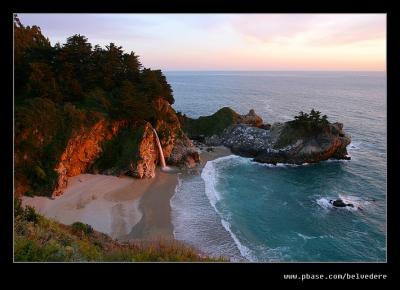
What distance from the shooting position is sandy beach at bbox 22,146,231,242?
20.5 meters

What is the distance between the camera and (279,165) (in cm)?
3634

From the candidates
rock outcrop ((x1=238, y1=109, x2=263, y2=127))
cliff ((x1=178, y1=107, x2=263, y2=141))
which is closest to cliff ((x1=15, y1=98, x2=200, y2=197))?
cliff ((x1=178, y1=107, x2=263, y2=141))

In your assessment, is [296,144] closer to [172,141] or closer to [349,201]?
[349,201]

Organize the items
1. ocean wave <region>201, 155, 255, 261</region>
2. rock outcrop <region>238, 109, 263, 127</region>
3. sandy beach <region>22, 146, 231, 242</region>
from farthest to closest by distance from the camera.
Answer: rock outcrop <region>238, 109, 263, 127</region>, sandy beach <region>22, 146, 231, 242</region>, ocean wave <region>201, 155, 255, 261</region>

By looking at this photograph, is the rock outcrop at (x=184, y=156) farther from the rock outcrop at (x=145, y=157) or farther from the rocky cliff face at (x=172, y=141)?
the rock outcrop at (x=145, y=157)

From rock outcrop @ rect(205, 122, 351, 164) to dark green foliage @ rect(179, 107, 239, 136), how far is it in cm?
733

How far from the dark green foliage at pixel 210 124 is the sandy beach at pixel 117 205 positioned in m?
19.4

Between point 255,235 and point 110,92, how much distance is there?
19253 millimetres

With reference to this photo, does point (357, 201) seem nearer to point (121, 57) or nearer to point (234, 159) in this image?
point (234, 159)

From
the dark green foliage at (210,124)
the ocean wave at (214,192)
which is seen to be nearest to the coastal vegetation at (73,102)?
the ocean wave at (214,192)

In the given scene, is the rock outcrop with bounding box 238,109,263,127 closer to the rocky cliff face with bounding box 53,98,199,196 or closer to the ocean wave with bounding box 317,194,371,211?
the rocky cliff face with bounding box 53,98,199,196
